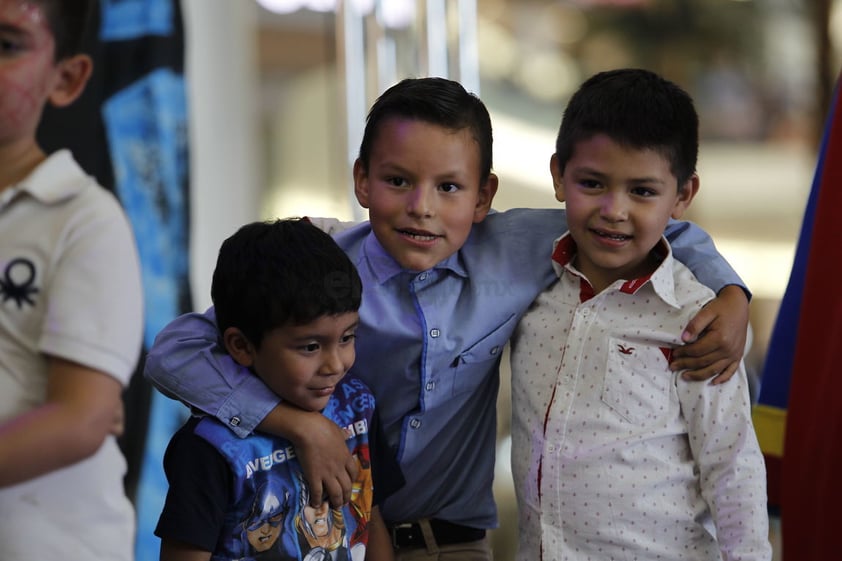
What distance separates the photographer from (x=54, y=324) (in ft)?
3.35

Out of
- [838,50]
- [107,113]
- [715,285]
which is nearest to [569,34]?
[838,50]

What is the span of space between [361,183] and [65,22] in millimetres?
372

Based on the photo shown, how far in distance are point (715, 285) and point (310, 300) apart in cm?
49

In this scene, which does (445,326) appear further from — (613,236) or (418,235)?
(613,236)

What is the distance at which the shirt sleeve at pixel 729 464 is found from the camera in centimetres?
116

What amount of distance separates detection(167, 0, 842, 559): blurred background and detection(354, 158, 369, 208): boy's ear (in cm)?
79

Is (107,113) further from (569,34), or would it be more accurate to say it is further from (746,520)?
(569,34)

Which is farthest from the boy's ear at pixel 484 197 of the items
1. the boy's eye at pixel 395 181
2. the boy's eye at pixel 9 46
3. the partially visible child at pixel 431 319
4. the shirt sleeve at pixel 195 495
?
the boy's eye at pixel 9 46

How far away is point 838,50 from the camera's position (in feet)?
13.5

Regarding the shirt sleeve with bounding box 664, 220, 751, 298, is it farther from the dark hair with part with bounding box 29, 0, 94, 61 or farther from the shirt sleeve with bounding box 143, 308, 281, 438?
the dark hair with part with bounding box 29, 0, 94, 61

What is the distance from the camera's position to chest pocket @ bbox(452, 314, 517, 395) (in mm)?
1271

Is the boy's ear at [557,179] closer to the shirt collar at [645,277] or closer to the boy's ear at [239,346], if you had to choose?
the shirt collar at [645,277]

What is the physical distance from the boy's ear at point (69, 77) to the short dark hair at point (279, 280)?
24cm

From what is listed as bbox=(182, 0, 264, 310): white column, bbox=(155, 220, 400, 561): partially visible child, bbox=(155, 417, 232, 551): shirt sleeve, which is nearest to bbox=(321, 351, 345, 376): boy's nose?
bbox=(155, 220, 400, 561): partially visible child
